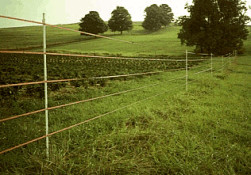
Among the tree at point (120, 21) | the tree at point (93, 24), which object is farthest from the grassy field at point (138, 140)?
the tree at point (120, 21)

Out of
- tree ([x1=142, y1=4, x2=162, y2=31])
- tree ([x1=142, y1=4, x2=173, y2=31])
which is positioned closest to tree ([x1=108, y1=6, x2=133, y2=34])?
tree ([x1=142, y1=4, x2=162, y2=31])

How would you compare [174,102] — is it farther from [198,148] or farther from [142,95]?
[198,148]

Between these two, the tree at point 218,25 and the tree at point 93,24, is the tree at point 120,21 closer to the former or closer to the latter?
the tree at point 93,24

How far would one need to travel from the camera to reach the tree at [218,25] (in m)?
26.9

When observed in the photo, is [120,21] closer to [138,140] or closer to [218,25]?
[218,25]

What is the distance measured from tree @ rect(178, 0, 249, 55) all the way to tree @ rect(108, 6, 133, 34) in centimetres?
3483

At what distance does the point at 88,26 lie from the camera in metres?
56.5

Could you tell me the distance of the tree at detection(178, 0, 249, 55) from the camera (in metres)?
26.9

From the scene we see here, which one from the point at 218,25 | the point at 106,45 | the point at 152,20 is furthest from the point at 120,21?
the point at 218,25

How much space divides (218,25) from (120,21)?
3903 centimetres

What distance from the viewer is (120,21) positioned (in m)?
60.9

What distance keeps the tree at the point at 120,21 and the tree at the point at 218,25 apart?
3483 centimetres

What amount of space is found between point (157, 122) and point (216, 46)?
28565 mm

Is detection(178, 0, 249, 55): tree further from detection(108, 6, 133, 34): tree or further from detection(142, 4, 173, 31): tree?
detection(142, 4, 173, 31): tree
